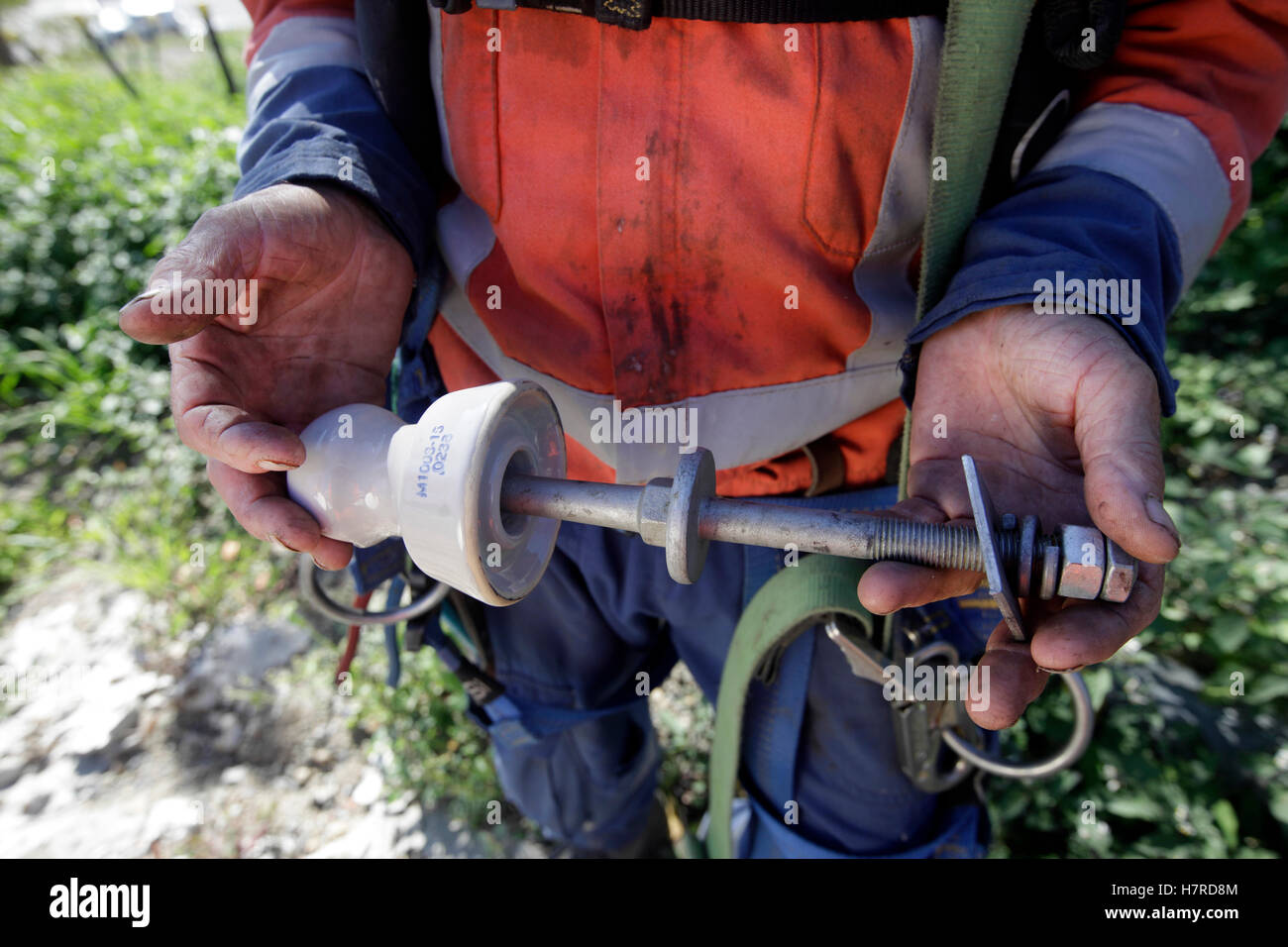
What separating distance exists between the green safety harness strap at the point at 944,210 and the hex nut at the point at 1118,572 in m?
0.45

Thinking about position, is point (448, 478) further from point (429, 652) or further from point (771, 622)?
point (429, 652)

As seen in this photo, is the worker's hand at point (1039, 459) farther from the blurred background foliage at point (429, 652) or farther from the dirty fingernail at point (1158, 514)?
the blurred background foliage at point (429, 652)

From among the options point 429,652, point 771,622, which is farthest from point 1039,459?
point 429,652

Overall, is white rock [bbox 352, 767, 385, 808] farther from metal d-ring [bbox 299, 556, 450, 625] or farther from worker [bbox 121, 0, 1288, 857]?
worker [bbox 121, 0, 1288, 857]

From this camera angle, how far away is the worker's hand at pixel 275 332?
4.33ft

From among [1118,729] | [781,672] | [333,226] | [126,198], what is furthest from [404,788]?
[126,198]

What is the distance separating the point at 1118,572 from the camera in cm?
110

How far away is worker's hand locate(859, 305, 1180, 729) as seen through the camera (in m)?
1.12

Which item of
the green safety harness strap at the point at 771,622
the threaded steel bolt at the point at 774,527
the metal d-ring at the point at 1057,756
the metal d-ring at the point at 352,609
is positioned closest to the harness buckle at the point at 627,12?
the threaded steel bolt at the point at 774,527

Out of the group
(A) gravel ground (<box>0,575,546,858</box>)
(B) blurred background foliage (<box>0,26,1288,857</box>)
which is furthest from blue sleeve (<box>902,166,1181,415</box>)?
(A) gravel ground (<box>0,575,546,858</box>)

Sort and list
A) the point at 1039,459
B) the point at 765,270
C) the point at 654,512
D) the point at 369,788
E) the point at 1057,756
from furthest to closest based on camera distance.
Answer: the point at 369,788
the point at 1057,756
the point at 765,270
the point at 1039,459
the point at 654,512

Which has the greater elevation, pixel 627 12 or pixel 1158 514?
pixel 627 12

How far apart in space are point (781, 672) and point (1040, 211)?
1131 mm

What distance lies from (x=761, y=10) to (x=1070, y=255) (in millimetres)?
673
